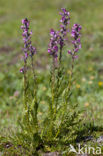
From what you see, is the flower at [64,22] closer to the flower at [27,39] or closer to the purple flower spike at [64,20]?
the purple flower spike at [64,20]

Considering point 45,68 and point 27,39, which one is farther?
point 45,68

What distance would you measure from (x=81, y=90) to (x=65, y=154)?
347cm

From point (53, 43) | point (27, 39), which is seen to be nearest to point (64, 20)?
point (53, 43)

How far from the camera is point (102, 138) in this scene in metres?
3.33

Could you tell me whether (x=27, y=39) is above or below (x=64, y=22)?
below

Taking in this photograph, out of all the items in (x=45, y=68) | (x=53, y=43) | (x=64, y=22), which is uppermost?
(x=64, y=22)

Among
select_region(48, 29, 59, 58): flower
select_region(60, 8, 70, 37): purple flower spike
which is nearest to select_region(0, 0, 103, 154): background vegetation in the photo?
select_region(60, 8, 70, 37): purple flower spike

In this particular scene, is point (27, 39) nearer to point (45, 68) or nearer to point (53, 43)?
point (53, 43)

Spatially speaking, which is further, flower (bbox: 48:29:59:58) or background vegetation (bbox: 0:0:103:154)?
background vegetation (bbox: 0:0:103:154)

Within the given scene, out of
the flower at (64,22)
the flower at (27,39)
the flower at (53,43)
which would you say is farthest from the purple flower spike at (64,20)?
the flower at (27,39)

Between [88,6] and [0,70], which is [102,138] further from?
[88,6]

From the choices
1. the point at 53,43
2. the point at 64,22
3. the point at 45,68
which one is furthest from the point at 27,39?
the point at 45,68

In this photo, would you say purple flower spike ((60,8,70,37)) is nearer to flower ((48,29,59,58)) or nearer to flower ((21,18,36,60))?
flower ((48,29,59,58))

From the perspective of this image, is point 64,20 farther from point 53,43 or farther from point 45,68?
point 45,68
